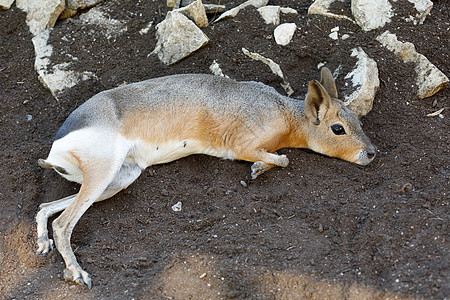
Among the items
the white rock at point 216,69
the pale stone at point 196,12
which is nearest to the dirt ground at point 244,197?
the white rock at point 216,69

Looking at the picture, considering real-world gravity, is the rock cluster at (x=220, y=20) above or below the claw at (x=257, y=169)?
above

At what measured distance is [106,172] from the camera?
5.16 metres

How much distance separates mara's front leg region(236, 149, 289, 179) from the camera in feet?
18.3

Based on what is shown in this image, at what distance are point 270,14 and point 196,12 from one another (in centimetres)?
94

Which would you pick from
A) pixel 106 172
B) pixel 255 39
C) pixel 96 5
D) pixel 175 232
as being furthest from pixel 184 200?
pixel 96 5

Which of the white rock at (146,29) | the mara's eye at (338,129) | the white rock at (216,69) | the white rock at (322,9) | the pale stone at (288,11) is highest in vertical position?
the white rock at (322,9)

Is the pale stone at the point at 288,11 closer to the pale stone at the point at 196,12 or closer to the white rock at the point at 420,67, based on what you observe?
the pale stone at the point at 196,12

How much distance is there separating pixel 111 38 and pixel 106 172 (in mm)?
2495

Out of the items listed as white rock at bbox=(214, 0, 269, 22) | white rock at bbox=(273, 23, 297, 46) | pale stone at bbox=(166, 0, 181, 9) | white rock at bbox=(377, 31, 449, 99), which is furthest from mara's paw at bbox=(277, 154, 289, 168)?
pale stone at bbox=(166, 0, 181, 9)

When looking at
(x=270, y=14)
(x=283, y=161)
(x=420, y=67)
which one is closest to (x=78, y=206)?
(x=283, y=161)

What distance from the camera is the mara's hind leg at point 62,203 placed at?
16.2 feet

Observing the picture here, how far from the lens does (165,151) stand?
5773 mm

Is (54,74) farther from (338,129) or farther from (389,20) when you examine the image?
(389,20)

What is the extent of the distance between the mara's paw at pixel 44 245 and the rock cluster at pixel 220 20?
221 cm
